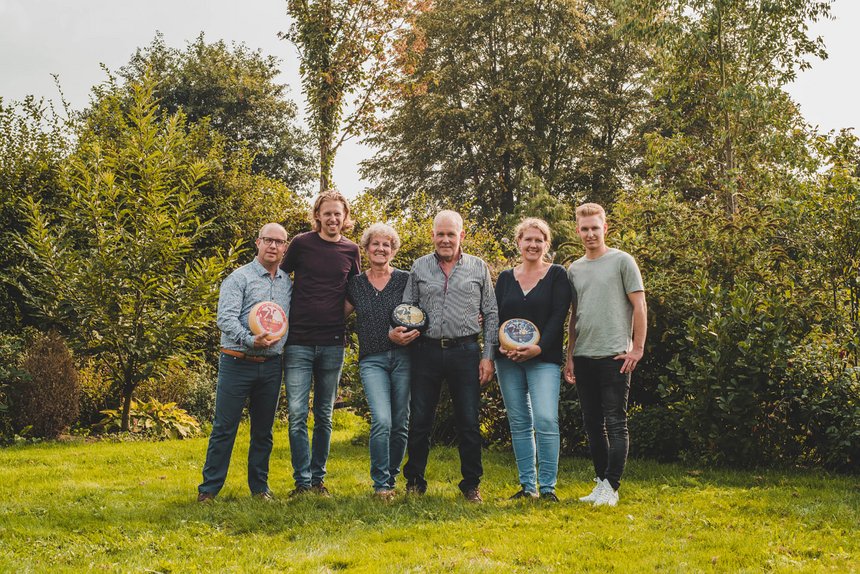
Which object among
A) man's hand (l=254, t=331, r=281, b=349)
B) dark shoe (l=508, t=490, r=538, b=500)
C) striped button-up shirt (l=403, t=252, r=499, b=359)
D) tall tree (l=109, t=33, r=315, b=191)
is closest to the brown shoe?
dark shoe (l=508, t=490, r=538, b=500)

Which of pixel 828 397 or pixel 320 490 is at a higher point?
pixel 828 397

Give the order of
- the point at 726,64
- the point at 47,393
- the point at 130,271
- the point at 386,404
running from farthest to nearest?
the point at 726,64 → the point at 130,271 → the point at 47,393 → the point at 386,404

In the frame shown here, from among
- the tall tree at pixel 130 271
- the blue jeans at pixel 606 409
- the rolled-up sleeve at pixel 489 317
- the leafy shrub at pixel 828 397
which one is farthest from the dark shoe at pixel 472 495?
the tall tree at pixel 130 271

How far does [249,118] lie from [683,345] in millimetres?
25632

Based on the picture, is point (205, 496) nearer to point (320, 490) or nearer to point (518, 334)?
point (320, 490)

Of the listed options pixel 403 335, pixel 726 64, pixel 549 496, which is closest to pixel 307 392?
pixel 403 335

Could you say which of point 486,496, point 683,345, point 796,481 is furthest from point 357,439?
point 796,481

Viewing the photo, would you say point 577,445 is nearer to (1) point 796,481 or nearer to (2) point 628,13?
(1) point 796,481

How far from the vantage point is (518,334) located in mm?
4922

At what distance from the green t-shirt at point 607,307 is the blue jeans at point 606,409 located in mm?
104

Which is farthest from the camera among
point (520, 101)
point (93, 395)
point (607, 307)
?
point (520, 101)

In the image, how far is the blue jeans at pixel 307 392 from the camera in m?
5.25

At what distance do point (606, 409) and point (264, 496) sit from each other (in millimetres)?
2559

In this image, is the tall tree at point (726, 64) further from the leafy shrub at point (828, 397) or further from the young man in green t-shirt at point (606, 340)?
the young man in green t-shirt at point (606, 340)
